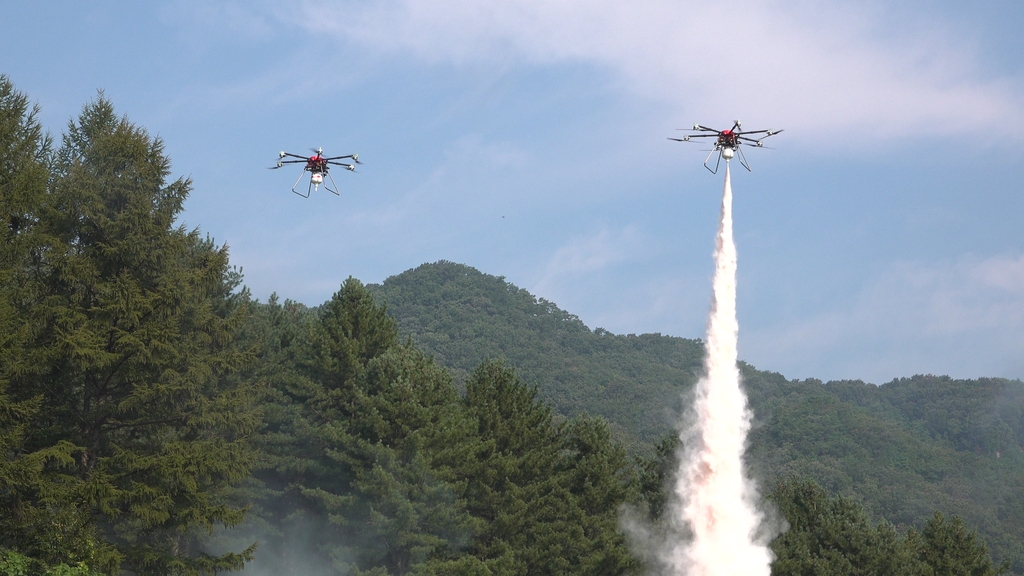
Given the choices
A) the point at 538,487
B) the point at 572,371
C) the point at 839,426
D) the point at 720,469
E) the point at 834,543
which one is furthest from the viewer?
the point at 572,371

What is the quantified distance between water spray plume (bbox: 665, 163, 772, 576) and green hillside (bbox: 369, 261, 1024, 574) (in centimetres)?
4257

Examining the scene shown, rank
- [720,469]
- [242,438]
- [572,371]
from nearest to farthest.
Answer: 1. [242,438]
2. [720,469]
3. [572,371]

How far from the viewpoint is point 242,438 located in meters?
39.3

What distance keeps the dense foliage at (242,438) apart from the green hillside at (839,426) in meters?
41.4

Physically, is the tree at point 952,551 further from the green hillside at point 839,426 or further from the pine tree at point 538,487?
the green hillside at point 839,426

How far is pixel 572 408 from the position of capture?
5969 inches

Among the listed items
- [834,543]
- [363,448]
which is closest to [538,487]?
[363,448]

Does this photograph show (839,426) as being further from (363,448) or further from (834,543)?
(363,448)

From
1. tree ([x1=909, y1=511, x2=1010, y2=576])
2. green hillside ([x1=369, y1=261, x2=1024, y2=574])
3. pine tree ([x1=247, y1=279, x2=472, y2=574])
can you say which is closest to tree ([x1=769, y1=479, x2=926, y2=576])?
tree ([x1=909, y1=511, x2=1010, y2=576])

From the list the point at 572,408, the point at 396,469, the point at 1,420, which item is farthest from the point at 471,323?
the point at 1,420

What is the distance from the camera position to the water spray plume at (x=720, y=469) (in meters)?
49.2

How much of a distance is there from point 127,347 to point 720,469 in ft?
89.1

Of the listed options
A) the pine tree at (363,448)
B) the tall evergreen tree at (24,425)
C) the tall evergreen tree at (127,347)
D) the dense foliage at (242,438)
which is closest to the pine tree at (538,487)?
the dense foliage at (242,438)

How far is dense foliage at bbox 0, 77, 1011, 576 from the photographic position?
109 ft
